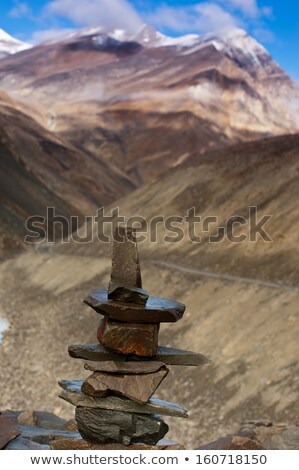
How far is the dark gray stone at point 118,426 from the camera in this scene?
11.3 m

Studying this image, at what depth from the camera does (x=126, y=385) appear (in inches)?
443

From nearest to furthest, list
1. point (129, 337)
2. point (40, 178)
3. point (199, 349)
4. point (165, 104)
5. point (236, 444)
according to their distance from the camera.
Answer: point (129, 337), point (236, 444), point (199, 349), point (40, 178), point (165, 104)

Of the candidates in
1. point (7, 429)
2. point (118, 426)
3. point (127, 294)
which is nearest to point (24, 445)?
point (7, 429)

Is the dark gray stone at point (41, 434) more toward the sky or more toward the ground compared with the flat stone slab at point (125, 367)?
more toward the ground

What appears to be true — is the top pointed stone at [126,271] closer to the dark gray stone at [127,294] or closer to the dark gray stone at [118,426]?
the dark gray stone at [127,294]

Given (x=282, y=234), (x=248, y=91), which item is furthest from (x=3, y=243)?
(x=248, y=91)

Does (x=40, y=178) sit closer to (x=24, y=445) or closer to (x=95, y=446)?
(x=24, y=445)

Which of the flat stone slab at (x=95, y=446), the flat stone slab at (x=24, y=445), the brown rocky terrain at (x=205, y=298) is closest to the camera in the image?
the flat stone slab at (x=95, y=446)

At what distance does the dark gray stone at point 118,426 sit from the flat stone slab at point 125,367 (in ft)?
2.30

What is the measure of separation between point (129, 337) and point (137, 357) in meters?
0.44

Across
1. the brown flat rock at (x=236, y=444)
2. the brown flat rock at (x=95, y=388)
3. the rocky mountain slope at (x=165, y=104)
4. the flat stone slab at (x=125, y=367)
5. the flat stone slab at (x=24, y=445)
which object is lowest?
the brown flat rock at (x=236, y=444)

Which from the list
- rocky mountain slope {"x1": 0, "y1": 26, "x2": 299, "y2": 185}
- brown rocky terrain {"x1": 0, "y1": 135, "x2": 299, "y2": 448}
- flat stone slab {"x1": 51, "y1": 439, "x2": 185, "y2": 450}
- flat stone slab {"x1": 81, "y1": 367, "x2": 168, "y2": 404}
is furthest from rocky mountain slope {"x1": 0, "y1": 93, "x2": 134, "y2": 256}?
flat stone slab {"x1": 81, "y1": 367, "x2": 168, "y2": 404}

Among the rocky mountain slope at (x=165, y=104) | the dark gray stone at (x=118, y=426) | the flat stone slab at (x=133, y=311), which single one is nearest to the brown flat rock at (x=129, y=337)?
the flat stone slab at (x=133, y=311)

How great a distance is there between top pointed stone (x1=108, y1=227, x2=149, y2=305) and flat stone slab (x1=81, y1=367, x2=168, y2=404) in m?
1.21
